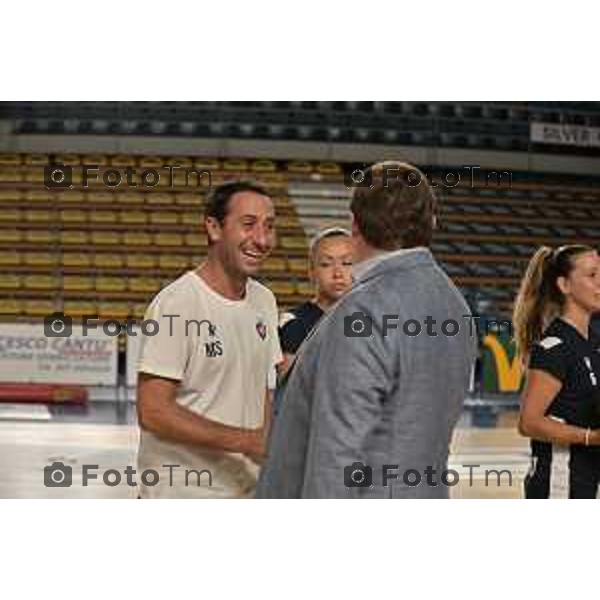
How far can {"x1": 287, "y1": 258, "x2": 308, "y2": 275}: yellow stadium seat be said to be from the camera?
296cm

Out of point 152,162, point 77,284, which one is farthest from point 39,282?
point 152,162

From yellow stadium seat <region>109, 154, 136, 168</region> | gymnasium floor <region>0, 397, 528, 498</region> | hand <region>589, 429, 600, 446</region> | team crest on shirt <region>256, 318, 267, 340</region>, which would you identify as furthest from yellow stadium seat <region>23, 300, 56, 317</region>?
hand <region>589, 429, 600, 446</region>

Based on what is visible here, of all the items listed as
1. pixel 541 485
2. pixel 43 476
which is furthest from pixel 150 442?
pixel 43 476

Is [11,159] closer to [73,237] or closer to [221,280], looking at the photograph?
[73,237]

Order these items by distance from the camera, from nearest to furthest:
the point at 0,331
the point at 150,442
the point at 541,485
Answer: the point at 150,442, the point at 541,485, the point at 0,331

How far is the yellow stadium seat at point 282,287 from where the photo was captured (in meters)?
2.94

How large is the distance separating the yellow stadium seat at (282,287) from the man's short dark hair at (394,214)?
4.12 feet

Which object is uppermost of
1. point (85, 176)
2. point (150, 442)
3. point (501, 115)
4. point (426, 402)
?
point (501, 115)

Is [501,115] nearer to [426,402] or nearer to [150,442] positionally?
[150,442]

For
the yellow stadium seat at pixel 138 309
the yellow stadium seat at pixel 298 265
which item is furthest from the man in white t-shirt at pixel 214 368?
the yellow stadium seat at pixel 138 309

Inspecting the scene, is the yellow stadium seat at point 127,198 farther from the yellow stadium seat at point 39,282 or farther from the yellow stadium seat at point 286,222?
the yellow stadium seat at point 286,222

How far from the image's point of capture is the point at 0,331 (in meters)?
3.68

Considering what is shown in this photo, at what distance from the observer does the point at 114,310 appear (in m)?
3.46
